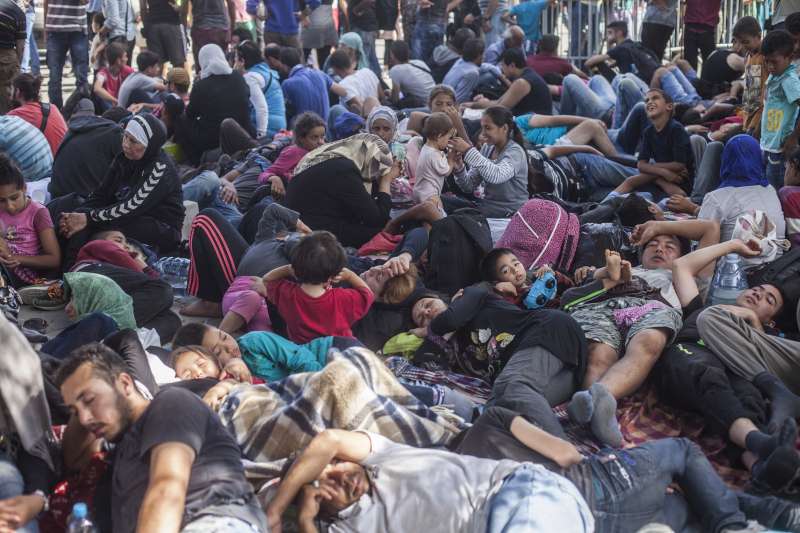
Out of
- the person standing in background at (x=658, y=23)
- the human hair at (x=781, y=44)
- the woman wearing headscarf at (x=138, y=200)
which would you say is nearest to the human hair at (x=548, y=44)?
the person standing in background at (x=658, y=23)

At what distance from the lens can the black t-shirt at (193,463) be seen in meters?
3.68

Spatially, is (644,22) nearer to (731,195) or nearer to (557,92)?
(557,92)

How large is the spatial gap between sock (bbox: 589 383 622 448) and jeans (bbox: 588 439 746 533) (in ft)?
1.15

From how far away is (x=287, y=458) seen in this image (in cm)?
437

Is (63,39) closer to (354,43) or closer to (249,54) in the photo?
(249,54)

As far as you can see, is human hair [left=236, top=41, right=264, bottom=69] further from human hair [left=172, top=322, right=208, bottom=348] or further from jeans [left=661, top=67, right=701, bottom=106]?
human hair [left=172, top=322, right=208, bottom=348]

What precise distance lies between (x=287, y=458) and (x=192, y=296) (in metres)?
3.06

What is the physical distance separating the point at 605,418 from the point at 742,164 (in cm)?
275

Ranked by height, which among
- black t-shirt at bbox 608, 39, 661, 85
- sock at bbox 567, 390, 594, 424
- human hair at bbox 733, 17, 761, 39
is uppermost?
human hair at bbox 733, 17, 761, 39

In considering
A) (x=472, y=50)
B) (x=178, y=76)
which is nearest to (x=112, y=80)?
(x=178, y=76)

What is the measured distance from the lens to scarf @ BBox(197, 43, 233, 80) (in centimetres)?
1030

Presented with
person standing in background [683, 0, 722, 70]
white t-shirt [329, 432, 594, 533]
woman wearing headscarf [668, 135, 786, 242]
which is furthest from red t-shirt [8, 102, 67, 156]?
person standing in background [683, 0, 722, 70]

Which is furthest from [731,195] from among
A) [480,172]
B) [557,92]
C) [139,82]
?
[139,82]

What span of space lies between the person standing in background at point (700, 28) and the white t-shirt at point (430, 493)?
10026 millimetres
